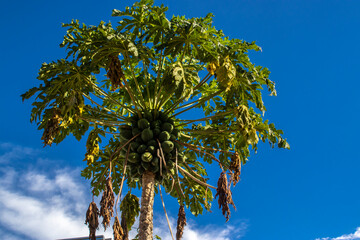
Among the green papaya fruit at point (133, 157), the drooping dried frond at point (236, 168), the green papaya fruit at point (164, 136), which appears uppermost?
the green papaya fruit at point (164, 136)

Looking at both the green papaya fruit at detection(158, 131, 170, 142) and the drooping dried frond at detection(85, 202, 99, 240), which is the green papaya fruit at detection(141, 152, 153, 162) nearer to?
the green papaya fruit at detection(158, 131, 170, 142)

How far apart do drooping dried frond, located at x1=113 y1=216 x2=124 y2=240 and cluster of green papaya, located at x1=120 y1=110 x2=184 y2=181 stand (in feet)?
3.85

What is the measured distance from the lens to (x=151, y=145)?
25.8 feet

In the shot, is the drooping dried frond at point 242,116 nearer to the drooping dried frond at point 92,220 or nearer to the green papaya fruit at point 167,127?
Answer: the green papaya fruit at point 167,127

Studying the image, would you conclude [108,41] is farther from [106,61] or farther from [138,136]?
[138,136]

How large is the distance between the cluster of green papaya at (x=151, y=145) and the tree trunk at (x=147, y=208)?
0.59 ft

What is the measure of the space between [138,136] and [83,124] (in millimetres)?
2177

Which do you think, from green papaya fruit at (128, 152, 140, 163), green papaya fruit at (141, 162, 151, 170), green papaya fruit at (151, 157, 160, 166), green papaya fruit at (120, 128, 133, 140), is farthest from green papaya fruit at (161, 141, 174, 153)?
green papaya fruit at (120, 128, 133, 140)

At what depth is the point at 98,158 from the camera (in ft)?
33.7

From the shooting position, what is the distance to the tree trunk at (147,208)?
7.39 metres

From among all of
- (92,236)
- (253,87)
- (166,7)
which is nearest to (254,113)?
(253,87)

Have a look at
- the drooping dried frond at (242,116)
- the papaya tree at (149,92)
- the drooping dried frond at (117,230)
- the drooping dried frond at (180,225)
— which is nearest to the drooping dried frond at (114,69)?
the papaya tree at (149,92)

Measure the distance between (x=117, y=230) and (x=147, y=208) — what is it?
76 centimetres

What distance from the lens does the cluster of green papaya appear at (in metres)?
7.80
